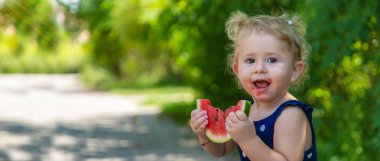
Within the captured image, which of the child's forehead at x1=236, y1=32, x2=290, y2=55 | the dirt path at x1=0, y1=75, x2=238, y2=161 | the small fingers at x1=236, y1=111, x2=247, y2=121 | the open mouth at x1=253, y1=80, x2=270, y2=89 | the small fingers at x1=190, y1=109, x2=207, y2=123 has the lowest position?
the small fingers at x1=236, y1=111, x2=247, y2=121

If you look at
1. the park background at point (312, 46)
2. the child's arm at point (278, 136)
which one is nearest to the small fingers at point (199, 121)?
the child's arm at point (278, 136)

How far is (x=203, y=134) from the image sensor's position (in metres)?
2.41

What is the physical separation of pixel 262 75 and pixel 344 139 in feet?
12.3

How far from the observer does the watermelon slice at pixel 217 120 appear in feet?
7.59

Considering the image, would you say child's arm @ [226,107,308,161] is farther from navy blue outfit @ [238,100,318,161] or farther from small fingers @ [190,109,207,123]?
small fingers @ [190,109,207,123]

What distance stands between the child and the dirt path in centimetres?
635

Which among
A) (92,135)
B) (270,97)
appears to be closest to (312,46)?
(270,97)

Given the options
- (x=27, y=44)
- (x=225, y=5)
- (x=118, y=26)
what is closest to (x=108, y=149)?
(x=225, y=5)

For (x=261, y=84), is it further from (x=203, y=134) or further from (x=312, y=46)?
(x=312, y=46)

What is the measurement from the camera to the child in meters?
2.18

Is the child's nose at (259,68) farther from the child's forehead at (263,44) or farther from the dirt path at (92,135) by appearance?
the dirt path at (92,135)

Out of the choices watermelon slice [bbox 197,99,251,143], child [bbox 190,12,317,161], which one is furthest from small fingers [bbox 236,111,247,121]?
watermelon slice [bbox 197,99,251,143]

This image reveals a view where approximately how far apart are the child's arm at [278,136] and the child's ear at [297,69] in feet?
0.42

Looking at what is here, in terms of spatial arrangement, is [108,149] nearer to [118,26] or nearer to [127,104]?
[127,104]
